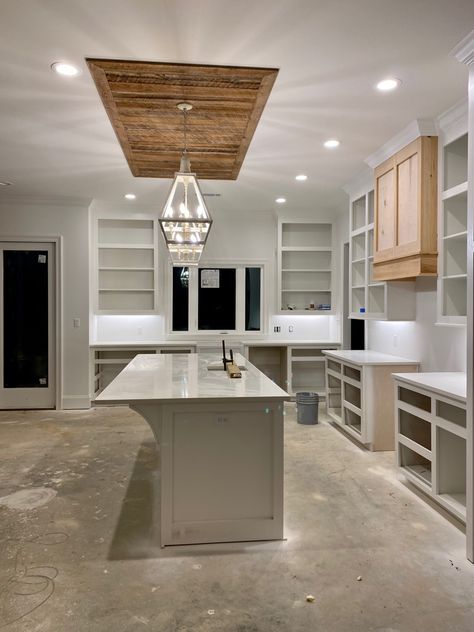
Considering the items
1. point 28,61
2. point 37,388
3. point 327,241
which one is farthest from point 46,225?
point 327,241

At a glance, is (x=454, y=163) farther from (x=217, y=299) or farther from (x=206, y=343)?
(x=217, y=299)

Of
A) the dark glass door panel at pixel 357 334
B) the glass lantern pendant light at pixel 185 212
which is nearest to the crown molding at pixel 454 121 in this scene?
the glass lantern pendant light at pixel 185 212

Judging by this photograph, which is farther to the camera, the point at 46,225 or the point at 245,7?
the point at 46,225

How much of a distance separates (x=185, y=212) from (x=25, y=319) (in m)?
3.76

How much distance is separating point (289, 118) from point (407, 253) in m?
1.44

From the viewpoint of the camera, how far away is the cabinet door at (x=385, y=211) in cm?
404

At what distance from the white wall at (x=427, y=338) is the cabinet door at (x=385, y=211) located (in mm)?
439

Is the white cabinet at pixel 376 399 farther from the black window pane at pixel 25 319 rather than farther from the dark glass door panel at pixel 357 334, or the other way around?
the black window pane at pixel 25 319

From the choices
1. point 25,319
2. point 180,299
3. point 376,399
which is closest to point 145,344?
point 180,299

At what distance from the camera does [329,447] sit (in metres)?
4.39

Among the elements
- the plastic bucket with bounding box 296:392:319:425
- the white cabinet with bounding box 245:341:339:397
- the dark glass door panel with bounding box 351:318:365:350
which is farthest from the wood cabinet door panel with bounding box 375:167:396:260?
the white cabinet with bounding box 245:341:339:397

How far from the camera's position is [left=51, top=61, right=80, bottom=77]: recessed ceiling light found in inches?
105

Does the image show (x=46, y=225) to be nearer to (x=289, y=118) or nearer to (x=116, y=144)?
(x=116, y=144)

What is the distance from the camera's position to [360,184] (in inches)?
196
